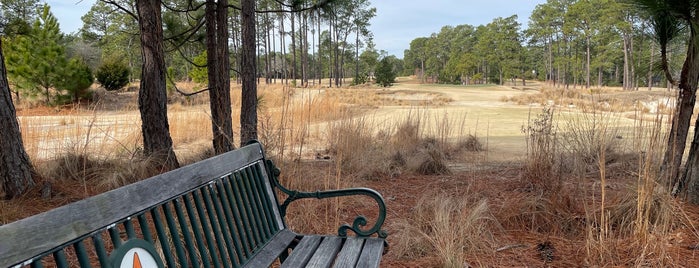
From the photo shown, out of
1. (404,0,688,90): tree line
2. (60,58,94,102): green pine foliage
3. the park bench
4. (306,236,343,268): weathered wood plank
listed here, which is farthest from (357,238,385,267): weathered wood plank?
(404,0,688,90): tree line

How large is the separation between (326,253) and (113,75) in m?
→ 17.8

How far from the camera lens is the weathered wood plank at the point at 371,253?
5.50 feet

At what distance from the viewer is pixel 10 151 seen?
3.12 meters

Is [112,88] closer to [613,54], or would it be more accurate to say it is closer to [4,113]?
[4,113]

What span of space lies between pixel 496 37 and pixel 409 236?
144 ft

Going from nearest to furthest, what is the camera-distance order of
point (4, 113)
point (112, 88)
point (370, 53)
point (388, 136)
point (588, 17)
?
point (4, 113) < point (388, 136) < point (112, 88) < point (588, 17) < point (370, 53)


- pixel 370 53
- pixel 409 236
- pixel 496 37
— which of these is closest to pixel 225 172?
pixel 409 236

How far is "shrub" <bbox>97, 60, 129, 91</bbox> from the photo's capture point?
54.3ft

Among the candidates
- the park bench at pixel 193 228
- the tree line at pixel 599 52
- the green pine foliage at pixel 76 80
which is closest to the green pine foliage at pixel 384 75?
the tree line at pixel 599 52

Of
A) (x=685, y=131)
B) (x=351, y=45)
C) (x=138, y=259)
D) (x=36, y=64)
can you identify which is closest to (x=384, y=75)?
(x=351, y=45)

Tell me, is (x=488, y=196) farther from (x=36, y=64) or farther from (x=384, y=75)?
(x=384, y=75)

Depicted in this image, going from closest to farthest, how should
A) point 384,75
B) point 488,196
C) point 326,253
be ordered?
point 326,253 → point 488,196 → point 384,75

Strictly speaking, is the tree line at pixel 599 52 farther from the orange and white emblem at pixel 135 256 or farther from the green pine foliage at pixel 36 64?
the green pine foliage at pixel 36 64

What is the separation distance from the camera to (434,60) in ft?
178
